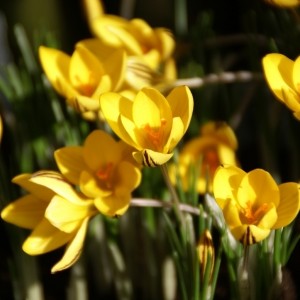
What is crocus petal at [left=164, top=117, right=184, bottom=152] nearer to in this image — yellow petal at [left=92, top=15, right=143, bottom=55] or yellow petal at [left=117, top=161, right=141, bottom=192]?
yellow petal at [left=117, top=161, right=141, bottom=192]

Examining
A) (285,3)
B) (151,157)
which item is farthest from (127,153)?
(285,3)

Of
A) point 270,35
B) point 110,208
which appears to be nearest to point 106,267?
point 110,208

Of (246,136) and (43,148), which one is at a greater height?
(43,148)

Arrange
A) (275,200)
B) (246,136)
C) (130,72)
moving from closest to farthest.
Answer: (275,200)
(130,72)
(246,136)

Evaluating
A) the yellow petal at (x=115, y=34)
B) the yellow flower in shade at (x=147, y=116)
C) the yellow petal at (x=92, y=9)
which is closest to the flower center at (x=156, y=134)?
the yellow flower in shade at (x=147, y=116)

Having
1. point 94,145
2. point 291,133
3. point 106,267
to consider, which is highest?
point 94,145

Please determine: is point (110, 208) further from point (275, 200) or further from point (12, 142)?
point (12, 142)

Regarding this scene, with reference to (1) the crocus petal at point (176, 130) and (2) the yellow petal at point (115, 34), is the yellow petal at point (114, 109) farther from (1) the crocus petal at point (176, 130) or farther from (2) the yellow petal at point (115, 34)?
(2) the yellow petal at point (115, 34)
